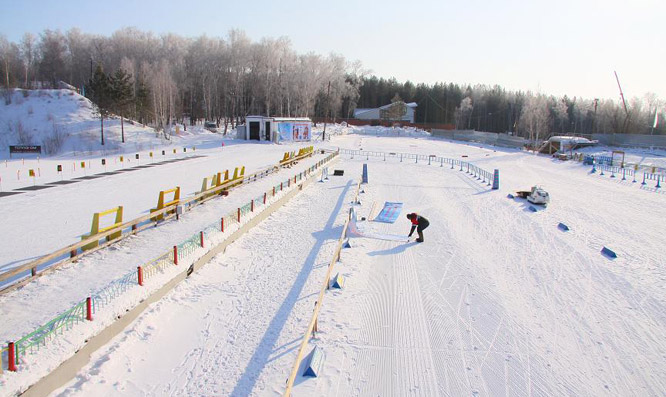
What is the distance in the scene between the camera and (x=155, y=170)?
28562mm

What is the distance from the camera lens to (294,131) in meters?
55.8

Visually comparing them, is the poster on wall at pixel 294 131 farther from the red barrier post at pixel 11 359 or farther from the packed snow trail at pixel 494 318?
the red barrier post at pixel 11 359

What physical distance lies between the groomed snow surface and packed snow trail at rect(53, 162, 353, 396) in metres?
0.03

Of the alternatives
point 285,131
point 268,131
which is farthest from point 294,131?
point 268,131

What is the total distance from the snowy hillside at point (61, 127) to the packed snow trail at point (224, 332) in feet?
125

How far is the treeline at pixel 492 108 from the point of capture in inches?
4348

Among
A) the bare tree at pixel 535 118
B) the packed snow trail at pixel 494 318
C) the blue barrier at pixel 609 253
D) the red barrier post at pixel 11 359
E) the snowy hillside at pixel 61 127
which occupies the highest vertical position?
the bare tree at pixel 535 118

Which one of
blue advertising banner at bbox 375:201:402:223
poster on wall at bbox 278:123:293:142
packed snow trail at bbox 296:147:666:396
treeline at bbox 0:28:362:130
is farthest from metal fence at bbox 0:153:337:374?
treeline at bbox 0:28:362:130

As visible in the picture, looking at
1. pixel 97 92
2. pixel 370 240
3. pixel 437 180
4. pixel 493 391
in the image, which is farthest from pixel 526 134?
pixel 493 391

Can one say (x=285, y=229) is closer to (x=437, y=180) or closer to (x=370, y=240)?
(x=370, y=240)

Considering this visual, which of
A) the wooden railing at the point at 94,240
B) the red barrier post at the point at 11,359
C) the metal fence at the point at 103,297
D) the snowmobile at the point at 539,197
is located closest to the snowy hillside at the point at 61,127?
the wooden railing at the point at 94,240

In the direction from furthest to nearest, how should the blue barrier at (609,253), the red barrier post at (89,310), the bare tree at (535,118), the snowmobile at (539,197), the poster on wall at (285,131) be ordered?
the bare tree at (535,118), the poster on wall at (285,131), the snowmobile at (539,197), the blue barrier at (609,253), the red barrier post at (89,310)

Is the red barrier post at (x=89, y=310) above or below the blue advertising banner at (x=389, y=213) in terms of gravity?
above

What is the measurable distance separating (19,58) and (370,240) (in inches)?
3960
